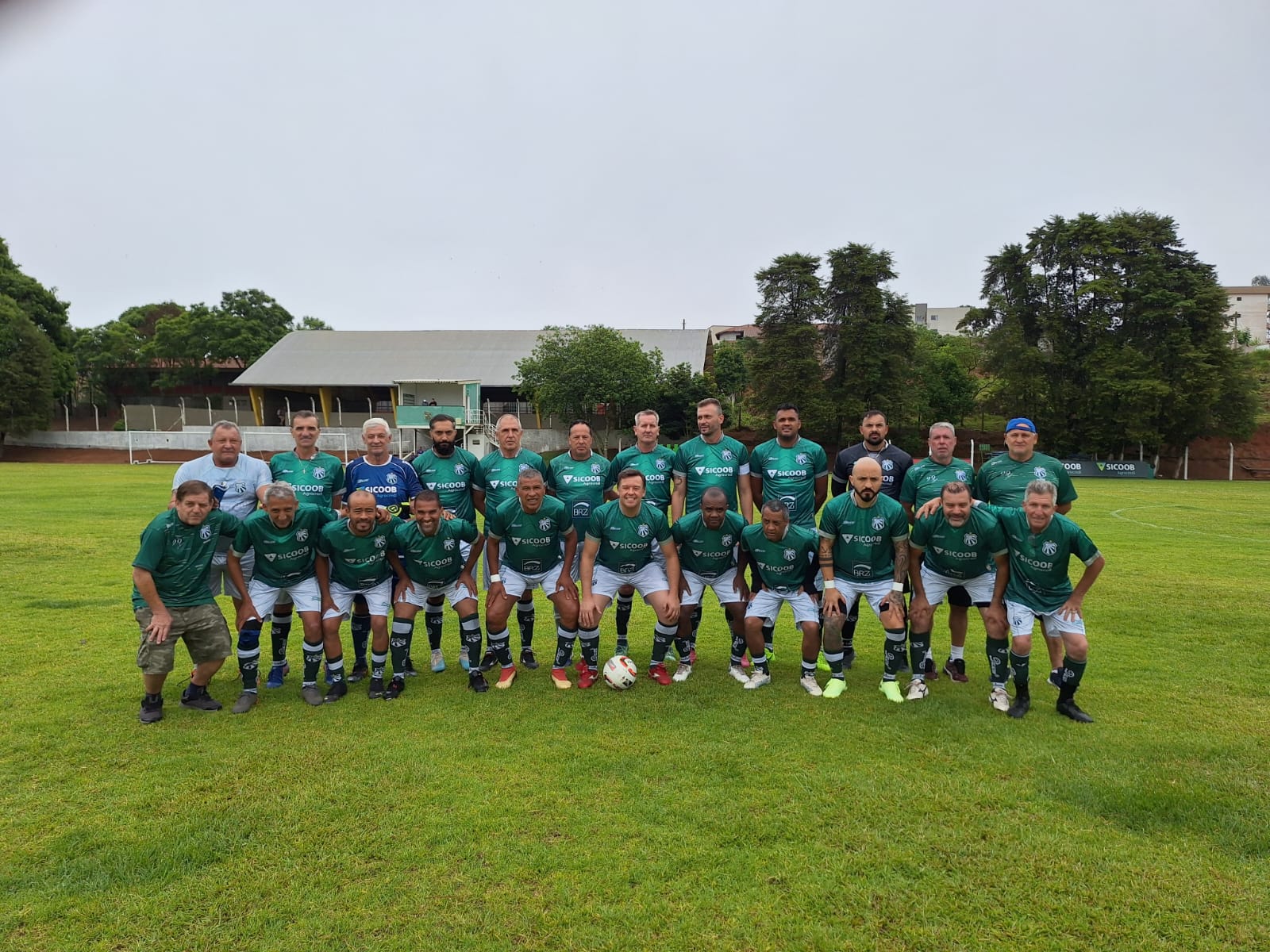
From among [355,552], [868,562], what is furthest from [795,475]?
[355,552]

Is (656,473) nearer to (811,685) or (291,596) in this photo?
(811,685)

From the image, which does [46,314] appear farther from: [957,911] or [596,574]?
[957,911]

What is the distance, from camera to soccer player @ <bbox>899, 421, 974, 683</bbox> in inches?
237

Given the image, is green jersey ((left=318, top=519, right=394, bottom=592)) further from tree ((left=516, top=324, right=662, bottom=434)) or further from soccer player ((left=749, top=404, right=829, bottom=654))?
tree ((left=516, top=324, right=662, bottom=434))

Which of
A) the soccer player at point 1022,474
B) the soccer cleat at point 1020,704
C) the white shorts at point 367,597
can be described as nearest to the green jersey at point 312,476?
the white shorts at point 367,597

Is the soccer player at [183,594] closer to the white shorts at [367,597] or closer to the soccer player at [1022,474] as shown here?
the white shorts at [367,597]

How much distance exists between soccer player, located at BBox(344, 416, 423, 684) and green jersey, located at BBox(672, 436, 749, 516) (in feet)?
8.32

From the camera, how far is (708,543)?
604 cm

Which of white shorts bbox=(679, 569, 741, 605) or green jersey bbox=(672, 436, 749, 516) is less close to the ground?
green jersey bbox=(672, 436, 749, 516)

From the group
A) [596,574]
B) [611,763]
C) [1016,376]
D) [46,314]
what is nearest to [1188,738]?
[611,763]

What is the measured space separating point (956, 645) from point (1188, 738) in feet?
→ 5.65

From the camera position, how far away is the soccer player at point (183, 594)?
16.3ft

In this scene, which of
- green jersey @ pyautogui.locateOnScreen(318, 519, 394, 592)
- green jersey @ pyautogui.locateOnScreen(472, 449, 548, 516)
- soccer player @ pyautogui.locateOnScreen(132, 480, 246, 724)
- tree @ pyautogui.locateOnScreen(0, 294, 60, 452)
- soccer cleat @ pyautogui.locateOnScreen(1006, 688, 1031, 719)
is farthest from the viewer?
tree @ pyautogui.locateOnScreen(0, 294, 60, 452)

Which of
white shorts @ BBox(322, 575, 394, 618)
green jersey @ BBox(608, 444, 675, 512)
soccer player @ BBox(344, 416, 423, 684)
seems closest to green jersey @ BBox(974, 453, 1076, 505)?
green jersey @ BBox(608, 444, 675, 512)
